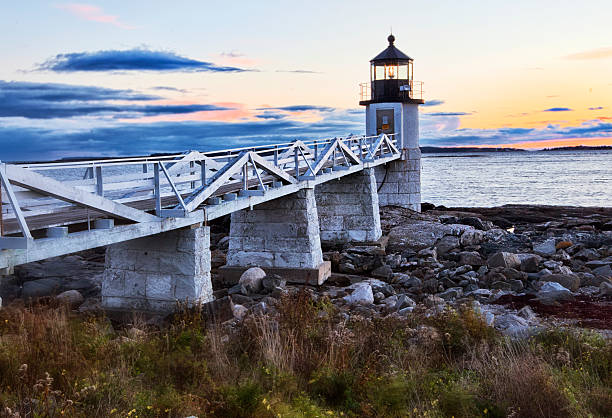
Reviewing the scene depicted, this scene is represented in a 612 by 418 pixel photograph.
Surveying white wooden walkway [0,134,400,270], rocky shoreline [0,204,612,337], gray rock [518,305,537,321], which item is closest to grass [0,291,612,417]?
white wooden walkway [0,134,400,270]

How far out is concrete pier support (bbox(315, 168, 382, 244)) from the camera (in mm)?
20234

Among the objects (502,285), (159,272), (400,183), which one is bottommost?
(502,285)

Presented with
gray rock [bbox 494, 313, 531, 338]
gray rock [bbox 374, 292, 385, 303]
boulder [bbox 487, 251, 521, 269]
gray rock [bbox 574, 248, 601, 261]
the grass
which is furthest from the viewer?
gray rock [bbox 574, 248, 601, 261]

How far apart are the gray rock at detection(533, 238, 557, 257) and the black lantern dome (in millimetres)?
12388

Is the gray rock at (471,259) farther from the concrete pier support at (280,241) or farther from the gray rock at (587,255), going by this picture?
the concrete pier support at (280,241)

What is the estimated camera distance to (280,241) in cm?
1478

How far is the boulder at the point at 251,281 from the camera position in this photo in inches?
523

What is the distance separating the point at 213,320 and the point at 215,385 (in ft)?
13.7

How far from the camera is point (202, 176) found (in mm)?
10336

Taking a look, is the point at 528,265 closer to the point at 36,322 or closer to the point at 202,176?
the point at 202,176

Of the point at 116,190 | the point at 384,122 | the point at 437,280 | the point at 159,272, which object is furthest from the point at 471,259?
the point at 384,122

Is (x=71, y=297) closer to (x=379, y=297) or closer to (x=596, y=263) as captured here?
(x=379, y=297)

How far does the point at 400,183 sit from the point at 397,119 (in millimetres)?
2948

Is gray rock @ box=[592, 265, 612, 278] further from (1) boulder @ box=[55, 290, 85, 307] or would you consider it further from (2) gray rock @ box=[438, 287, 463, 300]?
(1) boulder @ box=[55, 290, 85, 307]
